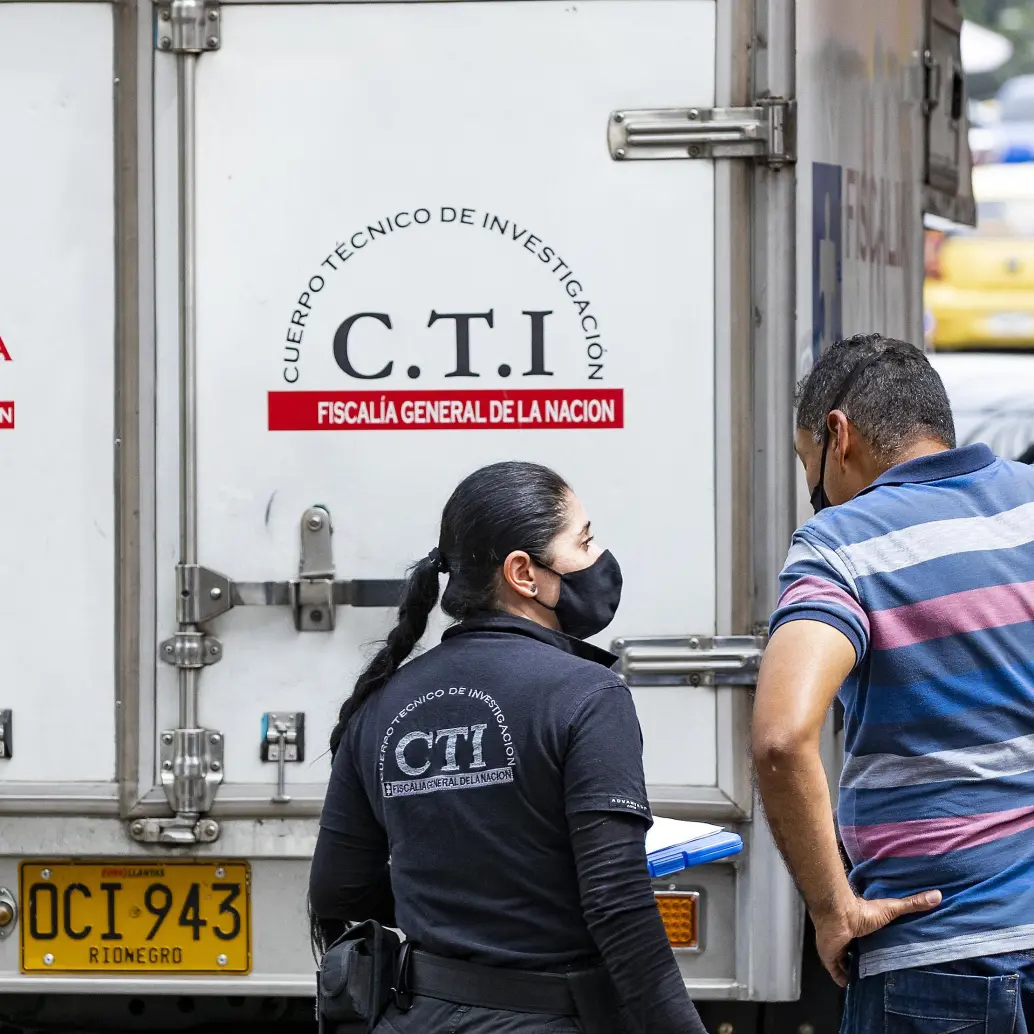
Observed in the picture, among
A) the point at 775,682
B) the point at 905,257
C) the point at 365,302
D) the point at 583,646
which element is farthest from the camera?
the point at 905,257

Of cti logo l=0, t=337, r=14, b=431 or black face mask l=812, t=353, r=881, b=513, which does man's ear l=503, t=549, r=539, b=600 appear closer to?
black face mask l=812, t=353, r=881, b=513

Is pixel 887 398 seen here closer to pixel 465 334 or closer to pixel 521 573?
pixel 521 573

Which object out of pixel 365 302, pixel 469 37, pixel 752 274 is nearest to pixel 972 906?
pixel 752 274

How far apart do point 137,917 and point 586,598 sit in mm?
1483

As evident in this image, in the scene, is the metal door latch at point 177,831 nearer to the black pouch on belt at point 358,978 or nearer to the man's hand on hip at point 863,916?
the black pouch on belt at point 358,978

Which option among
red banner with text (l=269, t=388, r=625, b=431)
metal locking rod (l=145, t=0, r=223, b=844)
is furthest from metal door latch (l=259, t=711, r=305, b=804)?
red banner with text (l=269, t=388, r=625, b=431)

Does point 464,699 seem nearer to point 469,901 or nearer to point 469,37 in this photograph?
point 469,901

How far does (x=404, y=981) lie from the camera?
7.76ft

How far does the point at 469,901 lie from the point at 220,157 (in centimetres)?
175

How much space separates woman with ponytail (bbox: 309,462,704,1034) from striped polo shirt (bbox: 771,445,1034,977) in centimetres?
32

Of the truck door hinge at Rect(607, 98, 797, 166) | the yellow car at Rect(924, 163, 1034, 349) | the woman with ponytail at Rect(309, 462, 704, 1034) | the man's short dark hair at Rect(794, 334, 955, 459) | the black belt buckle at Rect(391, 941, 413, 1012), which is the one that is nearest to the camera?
the woman with ponytail at Rect(309, 462, 704, 1034)

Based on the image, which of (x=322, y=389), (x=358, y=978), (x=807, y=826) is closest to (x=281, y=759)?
(x=322, y=389)

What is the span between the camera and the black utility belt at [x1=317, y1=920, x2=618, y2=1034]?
2.27 meters

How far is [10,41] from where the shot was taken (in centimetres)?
343
